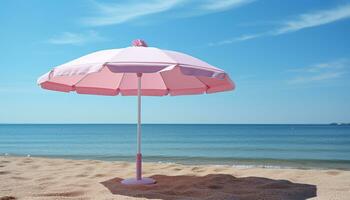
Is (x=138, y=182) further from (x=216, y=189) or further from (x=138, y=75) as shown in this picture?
(x=138, y=75)

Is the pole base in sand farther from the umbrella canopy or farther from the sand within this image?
the umbrella canopy

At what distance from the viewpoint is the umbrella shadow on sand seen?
4.20 meters

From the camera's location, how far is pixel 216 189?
4652 mm

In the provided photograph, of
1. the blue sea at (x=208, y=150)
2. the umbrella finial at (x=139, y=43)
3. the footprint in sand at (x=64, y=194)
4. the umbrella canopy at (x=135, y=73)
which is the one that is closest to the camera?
the umbrella canopy at (x=135, y=73)

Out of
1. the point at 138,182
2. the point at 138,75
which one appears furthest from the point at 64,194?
the point at 138,75

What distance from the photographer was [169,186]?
16.1ft

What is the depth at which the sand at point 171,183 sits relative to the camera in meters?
4.23

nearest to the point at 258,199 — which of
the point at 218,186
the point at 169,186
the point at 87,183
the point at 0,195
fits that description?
the point at 218,186

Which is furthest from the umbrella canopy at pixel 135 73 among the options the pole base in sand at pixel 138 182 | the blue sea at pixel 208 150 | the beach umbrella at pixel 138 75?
the blue sea at pixel 208 150

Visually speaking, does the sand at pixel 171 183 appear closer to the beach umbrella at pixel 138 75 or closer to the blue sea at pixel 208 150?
the beach umbrella at pixel 138 75

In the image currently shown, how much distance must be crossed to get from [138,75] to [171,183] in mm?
1604

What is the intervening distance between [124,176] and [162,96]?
1.73m

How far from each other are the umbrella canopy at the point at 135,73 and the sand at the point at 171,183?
1365 millimetres

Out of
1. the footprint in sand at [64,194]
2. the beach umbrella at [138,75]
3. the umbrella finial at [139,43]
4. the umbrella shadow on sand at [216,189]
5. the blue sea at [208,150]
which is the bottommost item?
the blue sea at [208,150]
